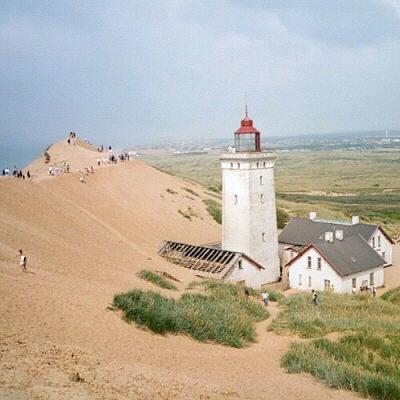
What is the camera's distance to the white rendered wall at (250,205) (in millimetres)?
30297

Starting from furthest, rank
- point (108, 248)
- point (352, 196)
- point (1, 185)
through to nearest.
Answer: point (352, 196) → point (1, 185) → point (108, 248)

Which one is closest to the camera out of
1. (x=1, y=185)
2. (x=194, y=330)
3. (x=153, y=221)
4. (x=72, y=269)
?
(x=194, y=330)

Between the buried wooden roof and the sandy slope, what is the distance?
2.82 ft

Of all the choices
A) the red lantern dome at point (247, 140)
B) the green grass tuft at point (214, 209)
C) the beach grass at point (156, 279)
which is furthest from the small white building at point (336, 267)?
the green grass tuft at point (214, 209)

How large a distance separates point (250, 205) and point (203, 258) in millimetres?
4025

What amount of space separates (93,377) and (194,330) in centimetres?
602

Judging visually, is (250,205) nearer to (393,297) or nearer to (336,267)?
(336,267)

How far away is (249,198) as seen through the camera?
30.2m

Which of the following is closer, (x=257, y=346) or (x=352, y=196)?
(x=257, y=346)

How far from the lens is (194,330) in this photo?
16.8 metres

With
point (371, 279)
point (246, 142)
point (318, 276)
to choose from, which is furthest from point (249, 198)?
point (371, 279)

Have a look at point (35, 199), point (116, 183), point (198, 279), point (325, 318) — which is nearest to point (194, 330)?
point (325, 318)

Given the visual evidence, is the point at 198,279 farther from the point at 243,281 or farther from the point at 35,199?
the point at 35,199

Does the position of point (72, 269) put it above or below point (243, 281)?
above
